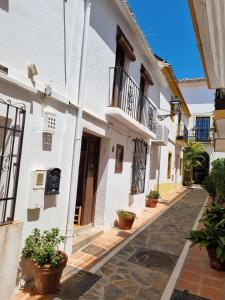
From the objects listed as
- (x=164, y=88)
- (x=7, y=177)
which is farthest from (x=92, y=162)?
(x=164, y=88)

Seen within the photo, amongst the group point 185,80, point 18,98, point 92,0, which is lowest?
point 18,98

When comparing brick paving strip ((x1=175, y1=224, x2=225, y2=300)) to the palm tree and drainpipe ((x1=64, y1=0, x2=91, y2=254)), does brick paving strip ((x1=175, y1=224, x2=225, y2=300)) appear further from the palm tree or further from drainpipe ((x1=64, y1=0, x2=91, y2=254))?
the palm tree

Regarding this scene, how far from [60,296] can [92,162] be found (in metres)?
3.77

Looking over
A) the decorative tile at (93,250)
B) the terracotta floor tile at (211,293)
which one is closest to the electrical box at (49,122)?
the decorative tile at (93,250)

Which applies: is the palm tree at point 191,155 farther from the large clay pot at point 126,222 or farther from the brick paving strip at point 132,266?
the large clay pot at point 126,222

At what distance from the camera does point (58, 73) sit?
16.1 ft

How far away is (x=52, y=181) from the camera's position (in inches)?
189

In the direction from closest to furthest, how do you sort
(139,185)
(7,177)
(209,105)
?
(7,177) < (139,185) < (209,105)

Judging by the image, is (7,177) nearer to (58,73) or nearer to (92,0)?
(58,73)

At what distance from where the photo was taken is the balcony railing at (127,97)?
7.73 metres

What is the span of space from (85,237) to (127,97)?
177 inches

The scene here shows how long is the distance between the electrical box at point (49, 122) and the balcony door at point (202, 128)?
85.8ft

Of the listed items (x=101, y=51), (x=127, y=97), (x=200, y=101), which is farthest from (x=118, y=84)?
(x=200, y=101)

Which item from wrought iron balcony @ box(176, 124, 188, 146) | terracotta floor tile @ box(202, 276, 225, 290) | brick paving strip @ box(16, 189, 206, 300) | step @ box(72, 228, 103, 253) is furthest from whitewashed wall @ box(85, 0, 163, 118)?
wrought iron balcony @ box(176, 124, 188, 146)
